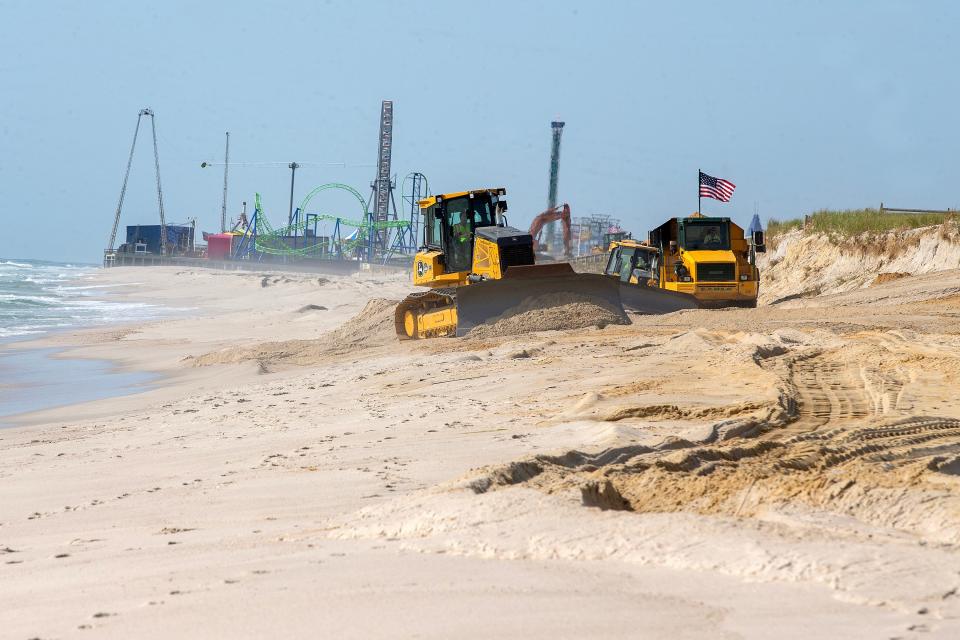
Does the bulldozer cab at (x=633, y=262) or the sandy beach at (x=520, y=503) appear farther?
the bulldozer cab at (x=633, y=262)

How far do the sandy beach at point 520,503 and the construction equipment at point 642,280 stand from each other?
8311 mm

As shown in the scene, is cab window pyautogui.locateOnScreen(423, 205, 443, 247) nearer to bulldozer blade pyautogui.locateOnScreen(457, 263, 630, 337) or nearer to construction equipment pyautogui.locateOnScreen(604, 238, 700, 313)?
bulldozer blade pyautogui.locateOnScreen(457, 263, 630, 337)

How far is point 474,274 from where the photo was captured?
1836 centimetres

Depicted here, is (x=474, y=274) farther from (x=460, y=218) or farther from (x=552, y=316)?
(x=552, y=316)

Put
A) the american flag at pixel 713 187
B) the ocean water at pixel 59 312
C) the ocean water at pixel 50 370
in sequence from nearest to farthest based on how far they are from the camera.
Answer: the ocean water at pixel 50 370
the american flag at pixel 713 187
the ocean water at pixel 59 312

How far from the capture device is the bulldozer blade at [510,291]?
658 inches

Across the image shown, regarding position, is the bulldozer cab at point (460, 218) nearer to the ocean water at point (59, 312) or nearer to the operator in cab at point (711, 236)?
the operator in cab at point (711, 236)

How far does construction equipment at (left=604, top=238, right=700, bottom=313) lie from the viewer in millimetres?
21016

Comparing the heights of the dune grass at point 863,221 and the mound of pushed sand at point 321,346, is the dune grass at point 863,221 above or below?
above

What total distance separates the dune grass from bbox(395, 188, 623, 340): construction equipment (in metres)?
15.2

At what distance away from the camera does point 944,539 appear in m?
4.53

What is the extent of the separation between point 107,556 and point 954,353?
899cm

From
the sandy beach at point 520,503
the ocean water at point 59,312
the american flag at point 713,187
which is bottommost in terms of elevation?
the ocean water at point 59,312

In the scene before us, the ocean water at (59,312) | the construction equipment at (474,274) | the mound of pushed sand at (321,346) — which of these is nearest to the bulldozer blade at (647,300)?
the construction equipment at (474,274)
